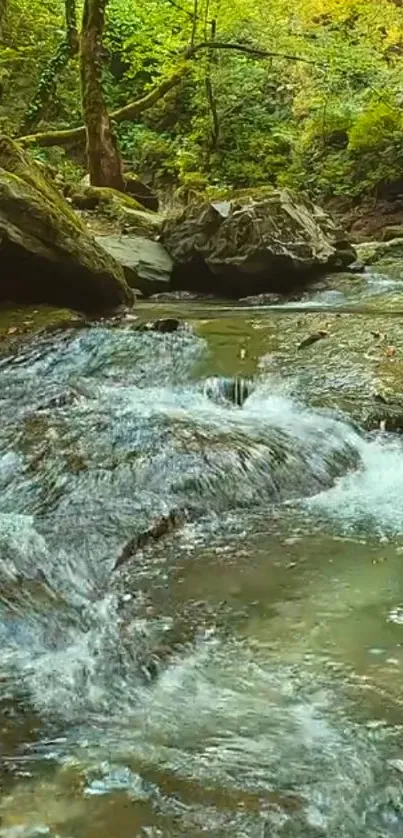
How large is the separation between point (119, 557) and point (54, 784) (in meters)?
1.78

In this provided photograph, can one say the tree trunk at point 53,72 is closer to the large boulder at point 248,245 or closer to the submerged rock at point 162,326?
the large boulder at point 248,245

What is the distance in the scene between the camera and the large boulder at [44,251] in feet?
25.2

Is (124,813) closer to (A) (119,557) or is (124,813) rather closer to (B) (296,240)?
(A) (119,557)

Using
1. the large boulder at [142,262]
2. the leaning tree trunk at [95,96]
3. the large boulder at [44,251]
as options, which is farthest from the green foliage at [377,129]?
the large boulder at [44,251]

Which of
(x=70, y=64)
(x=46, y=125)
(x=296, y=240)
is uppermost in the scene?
(x=70, y=64)

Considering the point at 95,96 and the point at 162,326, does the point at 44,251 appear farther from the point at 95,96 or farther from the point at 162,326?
the point at 95,96

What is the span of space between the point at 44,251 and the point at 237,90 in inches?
431

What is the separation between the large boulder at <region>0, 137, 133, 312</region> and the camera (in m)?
7.67

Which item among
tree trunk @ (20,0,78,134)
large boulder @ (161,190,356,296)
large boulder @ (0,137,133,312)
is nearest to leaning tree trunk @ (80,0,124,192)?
large boulder @ (161,190,356,296)

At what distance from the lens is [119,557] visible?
13.3ft

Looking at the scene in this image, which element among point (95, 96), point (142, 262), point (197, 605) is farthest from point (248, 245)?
point (197, 605)

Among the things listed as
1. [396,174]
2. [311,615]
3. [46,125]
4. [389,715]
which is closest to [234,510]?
[311,615]

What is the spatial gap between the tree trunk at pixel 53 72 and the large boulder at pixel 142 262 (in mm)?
6681

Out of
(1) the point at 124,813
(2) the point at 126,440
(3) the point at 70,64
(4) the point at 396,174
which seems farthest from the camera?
(3) the point at 70,64
